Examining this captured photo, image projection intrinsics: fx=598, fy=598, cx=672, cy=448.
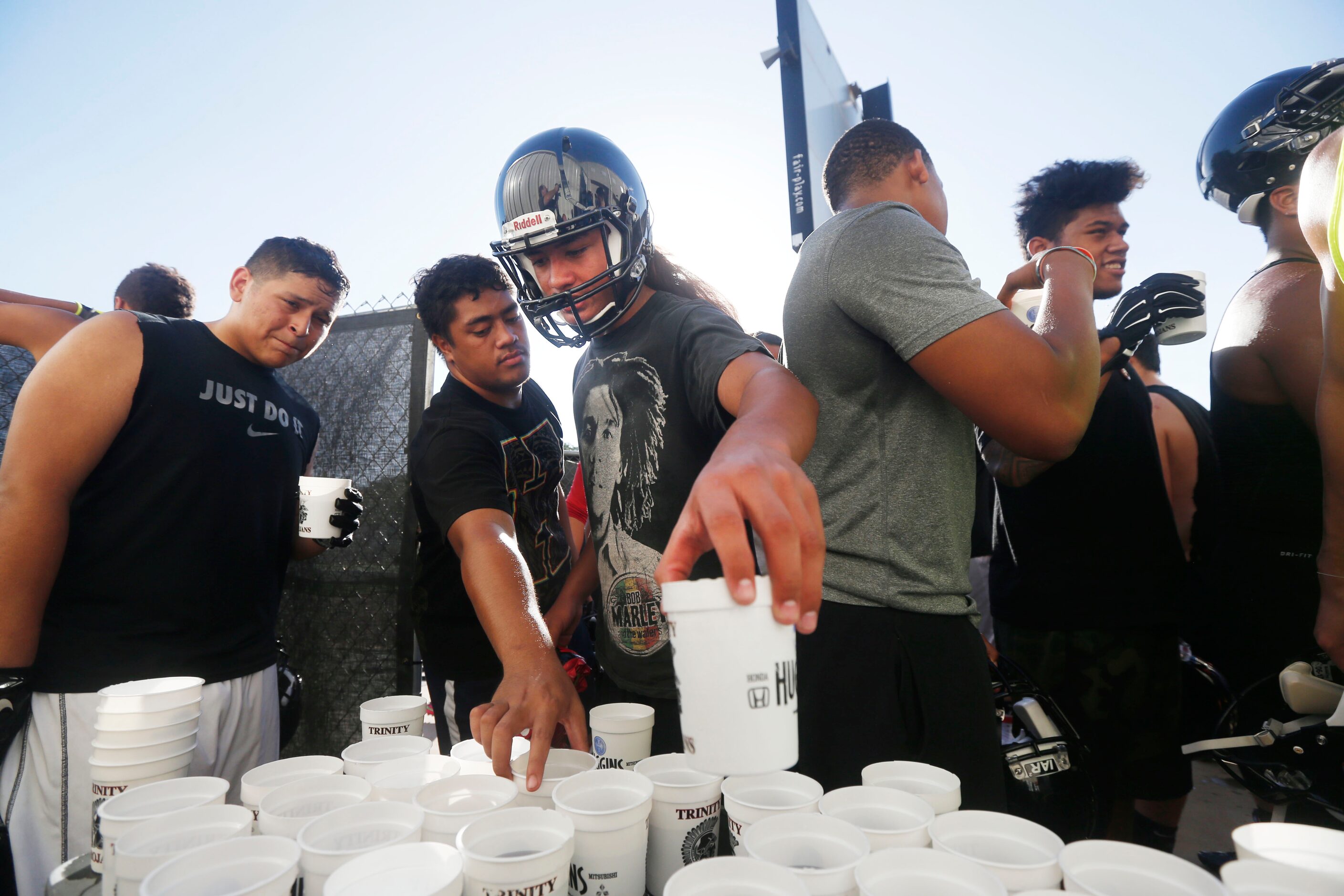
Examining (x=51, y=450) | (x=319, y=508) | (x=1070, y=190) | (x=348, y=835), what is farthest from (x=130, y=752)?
(x=1070, y=190)

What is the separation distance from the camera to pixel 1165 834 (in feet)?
8.38

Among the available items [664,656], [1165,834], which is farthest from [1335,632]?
[664,656]

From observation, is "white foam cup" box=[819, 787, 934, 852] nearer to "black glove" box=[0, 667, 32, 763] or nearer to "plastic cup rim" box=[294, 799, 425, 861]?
"plastic cup rim" box=[294, 799, 425, 861]

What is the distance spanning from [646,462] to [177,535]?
1.91m

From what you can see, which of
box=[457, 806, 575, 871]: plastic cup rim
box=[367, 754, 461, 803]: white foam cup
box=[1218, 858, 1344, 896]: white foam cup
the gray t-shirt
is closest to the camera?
box=[1218, 858, 1344, 896]: white foam cup

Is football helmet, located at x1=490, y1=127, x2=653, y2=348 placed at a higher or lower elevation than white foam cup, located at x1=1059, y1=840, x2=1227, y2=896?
higher

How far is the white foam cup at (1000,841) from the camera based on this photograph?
2.83ft

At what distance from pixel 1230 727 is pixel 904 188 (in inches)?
83.8

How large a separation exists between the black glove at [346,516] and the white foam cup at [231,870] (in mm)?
1994

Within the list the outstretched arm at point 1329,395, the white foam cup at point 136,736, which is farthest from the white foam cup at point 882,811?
the white foam cup at point 136,736

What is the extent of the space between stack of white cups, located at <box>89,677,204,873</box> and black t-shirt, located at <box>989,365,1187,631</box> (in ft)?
9.46

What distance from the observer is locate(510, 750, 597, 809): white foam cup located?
1.19 metres

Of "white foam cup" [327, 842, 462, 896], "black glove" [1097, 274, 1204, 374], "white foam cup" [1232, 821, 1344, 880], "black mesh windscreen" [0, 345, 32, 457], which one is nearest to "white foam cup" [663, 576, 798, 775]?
"white foam cup" [327, 842, 462, 896]

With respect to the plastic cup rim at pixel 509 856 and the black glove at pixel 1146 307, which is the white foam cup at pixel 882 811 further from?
the black glove at pixel 1146 307
